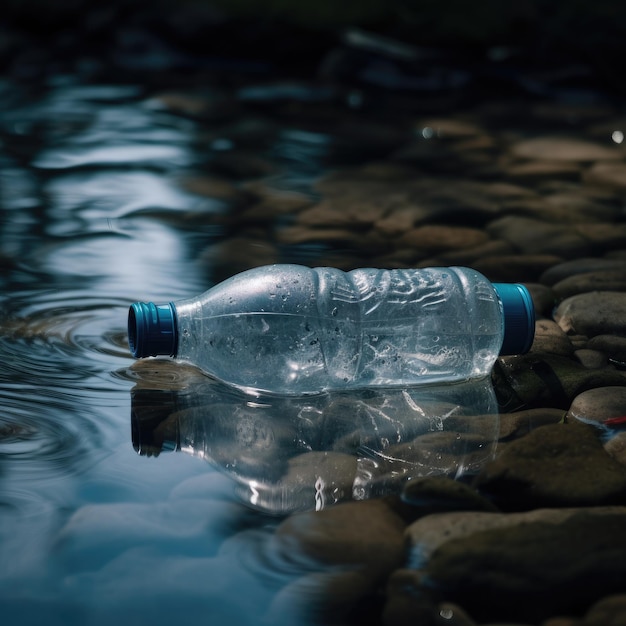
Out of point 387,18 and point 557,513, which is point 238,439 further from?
point 387,18

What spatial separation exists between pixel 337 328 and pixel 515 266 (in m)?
0.97

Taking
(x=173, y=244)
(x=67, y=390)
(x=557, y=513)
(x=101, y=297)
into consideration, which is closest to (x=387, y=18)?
(x=173, y=244)

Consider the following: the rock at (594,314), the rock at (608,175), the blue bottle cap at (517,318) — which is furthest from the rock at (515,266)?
the rock at (608,175)

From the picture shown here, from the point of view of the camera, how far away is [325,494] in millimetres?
1694

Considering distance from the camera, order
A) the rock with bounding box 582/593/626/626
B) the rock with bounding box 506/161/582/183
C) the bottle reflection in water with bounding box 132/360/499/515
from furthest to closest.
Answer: the rock with bounding box 506/161/582/183 → the bottle reflection in water with bounding box 132/360/499/515 → the rock with bounding box 582/593/626/626

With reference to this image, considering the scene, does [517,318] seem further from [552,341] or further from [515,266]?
[515,266]

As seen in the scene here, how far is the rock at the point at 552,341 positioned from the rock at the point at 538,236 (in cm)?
68

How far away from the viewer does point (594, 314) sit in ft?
7.91

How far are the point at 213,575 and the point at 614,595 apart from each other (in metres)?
0.56

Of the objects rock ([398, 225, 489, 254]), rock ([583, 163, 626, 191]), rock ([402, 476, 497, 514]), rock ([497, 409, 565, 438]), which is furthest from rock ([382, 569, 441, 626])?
rock ([583, 163, 626, 191])

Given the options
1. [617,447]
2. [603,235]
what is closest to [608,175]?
[603,235]

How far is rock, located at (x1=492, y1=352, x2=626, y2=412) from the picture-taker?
6.84 feet

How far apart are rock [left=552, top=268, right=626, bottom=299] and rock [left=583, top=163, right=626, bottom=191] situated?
1.12 meters

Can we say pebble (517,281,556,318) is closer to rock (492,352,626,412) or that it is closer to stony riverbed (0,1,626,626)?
stony riverbed (0,1,626,626)
